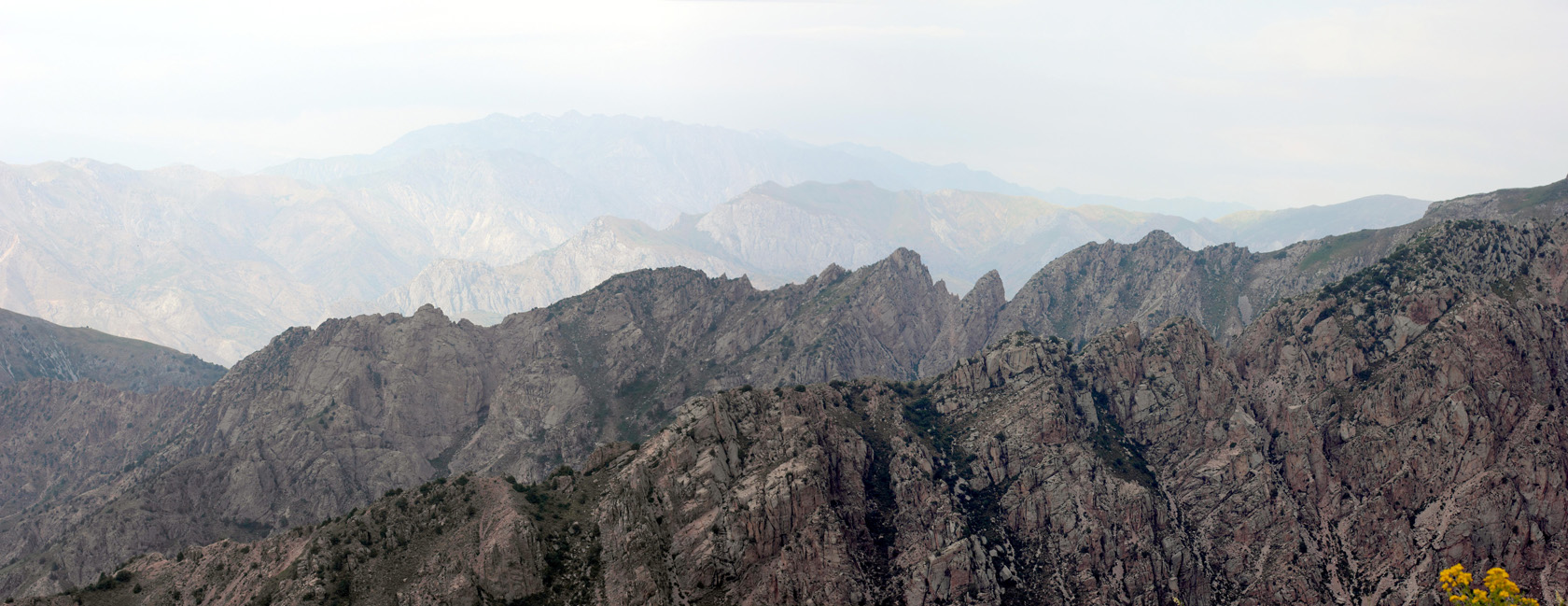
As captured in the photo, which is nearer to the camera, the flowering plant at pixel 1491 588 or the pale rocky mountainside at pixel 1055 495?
the flowering plant at pixel 1491 588

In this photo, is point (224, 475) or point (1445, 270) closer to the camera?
point (1445, 270)

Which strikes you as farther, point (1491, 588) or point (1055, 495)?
point (1055, 495)

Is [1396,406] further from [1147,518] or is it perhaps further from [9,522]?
[9,522]

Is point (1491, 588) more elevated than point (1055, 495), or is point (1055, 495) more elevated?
point (1491, 588)

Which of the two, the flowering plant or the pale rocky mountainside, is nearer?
the flowering plant

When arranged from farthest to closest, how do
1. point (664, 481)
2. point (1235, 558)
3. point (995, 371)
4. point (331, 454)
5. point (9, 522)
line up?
1. point (331, 454)
2. point (9, 522)
3. point (995, 371)
4. point (1235, 558)
5. point (664, 481)

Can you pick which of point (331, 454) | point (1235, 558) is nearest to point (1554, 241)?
point (1235, 558)

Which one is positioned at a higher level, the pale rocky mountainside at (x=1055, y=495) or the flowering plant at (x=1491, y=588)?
the flowering plant at (x=1491, y=588)

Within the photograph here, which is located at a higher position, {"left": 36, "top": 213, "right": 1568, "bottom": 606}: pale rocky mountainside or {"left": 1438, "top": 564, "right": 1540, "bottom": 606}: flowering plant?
{"left": 1438, "top": 564, "right": 1540, "bottom": 606}: flowering plant
